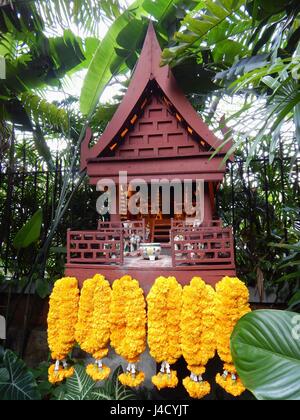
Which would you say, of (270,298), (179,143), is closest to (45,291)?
(179,143)

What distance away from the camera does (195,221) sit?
6.20ft

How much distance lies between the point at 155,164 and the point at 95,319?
3.16 feet

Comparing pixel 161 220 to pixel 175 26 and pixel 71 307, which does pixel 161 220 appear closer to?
pixel 71 307

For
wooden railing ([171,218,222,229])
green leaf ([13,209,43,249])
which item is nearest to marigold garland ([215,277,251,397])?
wooden railing ([171,218,222,229])

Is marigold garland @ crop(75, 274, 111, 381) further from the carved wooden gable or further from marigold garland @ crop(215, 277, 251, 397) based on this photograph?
the carved wooden gable

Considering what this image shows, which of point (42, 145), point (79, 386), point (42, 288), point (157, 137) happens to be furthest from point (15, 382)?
point (42, 145)

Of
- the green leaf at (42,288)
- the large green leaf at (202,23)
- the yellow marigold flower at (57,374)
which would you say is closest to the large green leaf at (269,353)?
the yellow marigold flower at (57,374)

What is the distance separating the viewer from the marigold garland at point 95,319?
152cm

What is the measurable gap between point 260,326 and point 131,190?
131 centimetres

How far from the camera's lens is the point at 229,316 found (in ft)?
4.63

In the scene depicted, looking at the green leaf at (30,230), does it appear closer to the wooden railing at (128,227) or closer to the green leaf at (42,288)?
the green leaf at (42,288)

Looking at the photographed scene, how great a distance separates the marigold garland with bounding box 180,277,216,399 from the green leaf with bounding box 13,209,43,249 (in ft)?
4.33

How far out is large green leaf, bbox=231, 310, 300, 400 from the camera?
116 centimetres

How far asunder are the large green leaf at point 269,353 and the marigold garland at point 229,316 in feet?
0.36
